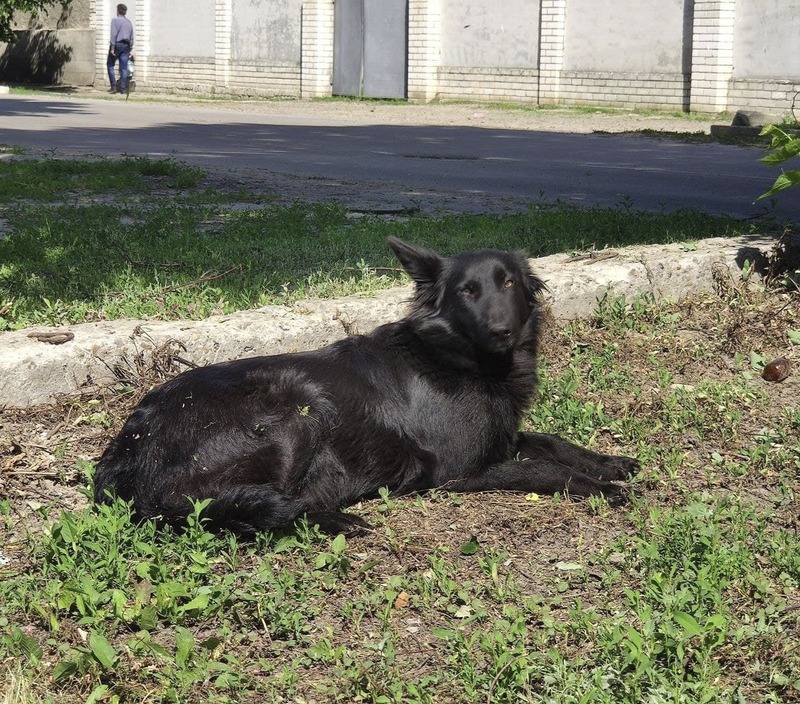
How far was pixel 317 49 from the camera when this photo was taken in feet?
94.6

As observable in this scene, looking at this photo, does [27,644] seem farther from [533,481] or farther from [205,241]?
[205,241]

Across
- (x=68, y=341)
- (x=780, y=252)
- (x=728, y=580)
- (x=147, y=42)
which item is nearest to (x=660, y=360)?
(x=780, y=252)

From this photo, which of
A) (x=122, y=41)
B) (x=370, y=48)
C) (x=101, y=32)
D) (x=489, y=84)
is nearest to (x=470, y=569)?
(x=489, y=84)

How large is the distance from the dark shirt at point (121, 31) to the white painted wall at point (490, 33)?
404 inches

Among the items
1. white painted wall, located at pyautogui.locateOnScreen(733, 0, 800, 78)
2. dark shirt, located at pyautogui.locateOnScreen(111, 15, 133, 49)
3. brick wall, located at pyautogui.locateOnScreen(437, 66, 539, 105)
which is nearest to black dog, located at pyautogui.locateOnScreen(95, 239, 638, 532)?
white painted wall, located at pyautogui.locateOnScreen(733, 0, 800, 78)

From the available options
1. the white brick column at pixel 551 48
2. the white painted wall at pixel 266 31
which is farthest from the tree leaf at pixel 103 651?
the white painted wall at pixel 266 31

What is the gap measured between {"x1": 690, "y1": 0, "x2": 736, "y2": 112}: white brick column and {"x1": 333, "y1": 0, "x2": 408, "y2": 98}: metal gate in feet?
28.0

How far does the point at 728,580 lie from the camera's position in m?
3.19

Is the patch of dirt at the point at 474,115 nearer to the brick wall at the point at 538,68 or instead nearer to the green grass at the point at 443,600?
the brick wall at the point at 538,68

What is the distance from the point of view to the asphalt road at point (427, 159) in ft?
34.4

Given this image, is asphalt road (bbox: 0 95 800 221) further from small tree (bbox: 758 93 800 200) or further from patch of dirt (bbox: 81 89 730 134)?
small tree (bbox: 758 93 800 200)

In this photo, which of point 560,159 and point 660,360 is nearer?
point 660,360

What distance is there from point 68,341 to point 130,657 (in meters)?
2.01

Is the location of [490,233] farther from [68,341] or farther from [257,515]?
[257,515]
